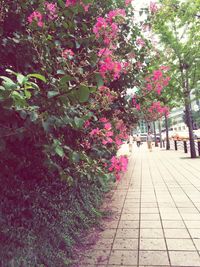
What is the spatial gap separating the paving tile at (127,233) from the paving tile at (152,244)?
26 centimetres

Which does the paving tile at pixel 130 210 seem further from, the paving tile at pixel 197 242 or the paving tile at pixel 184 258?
the paving tile at pixel 184 258

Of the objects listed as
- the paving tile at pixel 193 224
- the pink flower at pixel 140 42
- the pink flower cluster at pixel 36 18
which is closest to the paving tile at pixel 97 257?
the paving tile at pixel 193 224

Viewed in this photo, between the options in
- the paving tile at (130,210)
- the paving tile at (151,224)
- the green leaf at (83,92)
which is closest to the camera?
the green leaf at (83,92)

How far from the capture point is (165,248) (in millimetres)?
4289

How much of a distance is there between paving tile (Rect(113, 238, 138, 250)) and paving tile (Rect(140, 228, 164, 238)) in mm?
283

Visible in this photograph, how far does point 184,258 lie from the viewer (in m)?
3.91

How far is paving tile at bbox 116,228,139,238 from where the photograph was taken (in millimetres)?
4875

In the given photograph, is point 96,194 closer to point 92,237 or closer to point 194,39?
point 92,237

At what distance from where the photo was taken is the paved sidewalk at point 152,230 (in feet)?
13.0

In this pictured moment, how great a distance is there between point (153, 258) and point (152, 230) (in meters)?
1.16

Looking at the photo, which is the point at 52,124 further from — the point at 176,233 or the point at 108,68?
the point at 176,233

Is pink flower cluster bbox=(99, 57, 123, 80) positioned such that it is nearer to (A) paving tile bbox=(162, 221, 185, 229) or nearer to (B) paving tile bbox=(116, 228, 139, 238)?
(B) paving tile bbox=(116, 228, 139, 238)

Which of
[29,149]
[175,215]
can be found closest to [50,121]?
[29,149]

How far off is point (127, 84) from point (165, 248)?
293cm
